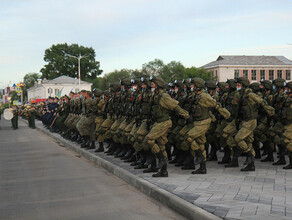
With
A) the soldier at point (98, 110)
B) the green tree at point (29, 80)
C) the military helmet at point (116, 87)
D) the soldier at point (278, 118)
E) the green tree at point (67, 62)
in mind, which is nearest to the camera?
the soldier at point (278, 118)

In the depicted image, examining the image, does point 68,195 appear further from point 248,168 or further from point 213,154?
point 213,154

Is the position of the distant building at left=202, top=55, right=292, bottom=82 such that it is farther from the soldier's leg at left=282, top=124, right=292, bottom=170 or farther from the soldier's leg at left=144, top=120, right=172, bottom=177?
the soldier's leg at left=144, top=120, right=172, bottom=177

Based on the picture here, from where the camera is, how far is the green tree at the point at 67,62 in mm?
96938

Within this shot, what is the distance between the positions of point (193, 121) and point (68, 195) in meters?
3.15

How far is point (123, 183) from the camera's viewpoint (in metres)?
8.87

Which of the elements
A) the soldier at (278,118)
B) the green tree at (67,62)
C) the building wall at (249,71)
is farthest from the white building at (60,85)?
the soldier at (278,118)

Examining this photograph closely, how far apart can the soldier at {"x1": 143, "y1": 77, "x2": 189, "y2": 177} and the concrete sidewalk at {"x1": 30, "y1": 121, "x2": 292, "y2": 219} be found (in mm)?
414

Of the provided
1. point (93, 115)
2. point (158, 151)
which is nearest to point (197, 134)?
point (158, 151)

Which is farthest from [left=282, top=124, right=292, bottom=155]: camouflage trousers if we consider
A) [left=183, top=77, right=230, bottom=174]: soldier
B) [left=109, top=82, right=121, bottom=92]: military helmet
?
[left=109, top=82, right=121, bottom=92]: military helmet

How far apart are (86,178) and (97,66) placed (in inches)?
3603

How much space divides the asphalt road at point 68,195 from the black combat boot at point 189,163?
153cm

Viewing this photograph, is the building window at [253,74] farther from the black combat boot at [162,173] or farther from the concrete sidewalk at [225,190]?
the black combat boot at [162,173]

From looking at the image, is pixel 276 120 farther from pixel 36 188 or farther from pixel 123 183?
pixel 36 188

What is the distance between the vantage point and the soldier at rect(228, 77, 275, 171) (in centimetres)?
927
